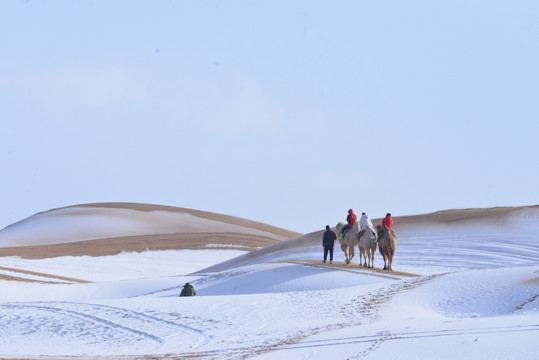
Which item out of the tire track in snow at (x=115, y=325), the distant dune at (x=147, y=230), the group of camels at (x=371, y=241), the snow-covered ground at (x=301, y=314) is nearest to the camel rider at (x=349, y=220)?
the group of camels at (x=371, y=241)

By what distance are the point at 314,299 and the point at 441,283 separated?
359 cm

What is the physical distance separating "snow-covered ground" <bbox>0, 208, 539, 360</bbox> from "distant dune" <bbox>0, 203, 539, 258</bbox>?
8.03m

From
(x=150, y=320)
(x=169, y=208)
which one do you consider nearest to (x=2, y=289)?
(x=150, y=320)

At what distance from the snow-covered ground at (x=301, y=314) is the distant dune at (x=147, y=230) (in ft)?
26.3

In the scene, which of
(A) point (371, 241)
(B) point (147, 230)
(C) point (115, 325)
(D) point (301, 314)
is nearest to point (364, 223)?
(A) point (371, 241)

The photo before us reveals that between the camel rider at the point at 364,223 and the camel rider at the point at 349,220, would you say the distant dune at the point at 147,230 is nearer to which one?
the camel rider at the point at 349,220

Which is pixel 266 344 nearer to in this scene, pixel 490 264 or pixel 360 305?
pixel 360 305

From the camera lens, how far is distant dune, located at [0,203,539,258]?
42.0 meters

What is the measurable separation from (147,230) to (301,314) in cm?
5252

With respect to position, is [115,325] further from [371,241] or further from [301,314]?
[371,241]

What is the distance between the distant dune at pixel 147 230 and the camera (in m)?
42.0

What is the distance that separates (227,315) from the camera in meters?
17.1

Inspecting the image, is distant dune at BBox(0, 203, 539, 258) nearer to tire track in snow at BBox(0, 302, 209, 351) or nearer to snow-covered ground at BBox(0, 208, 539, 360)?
snow-covered ground at BBox(0, 208, 539, 360)

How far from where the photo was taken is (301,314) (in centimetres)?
1733
